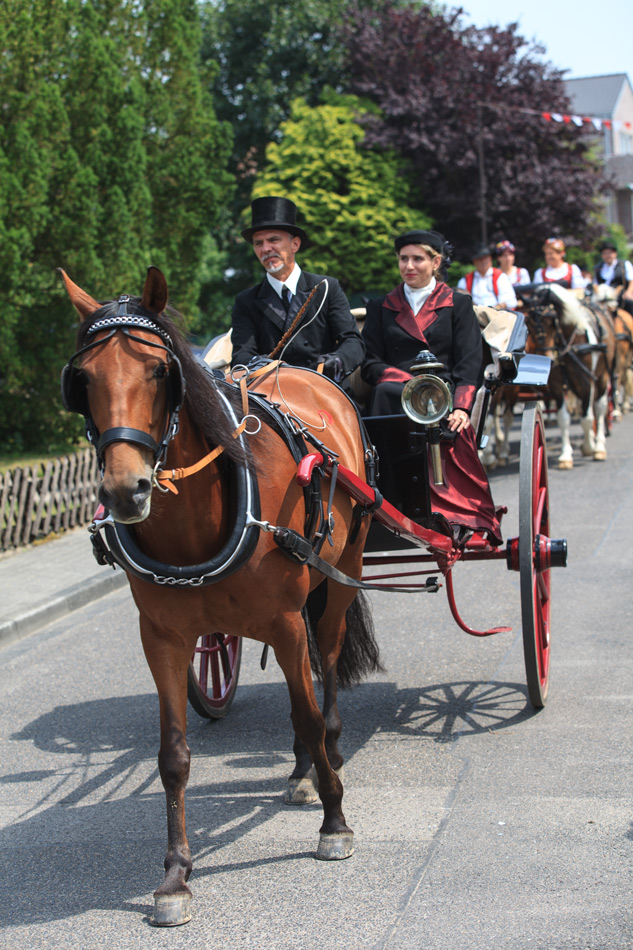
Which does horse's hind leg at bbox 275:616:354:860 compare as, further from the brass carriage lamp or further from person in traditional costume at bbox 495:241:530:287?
person in traditional costume at bbox 495:241:530:287

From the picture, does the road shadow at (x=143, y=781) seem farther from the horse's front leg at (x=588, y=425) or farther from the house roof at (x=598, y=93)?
the house roof at (x=598, y=93)

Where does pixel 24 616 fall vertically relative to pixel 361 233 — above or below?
below

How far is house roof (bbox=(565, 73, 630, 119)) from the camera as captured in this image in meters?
58.3

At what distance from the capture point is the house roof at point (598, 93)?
191ft

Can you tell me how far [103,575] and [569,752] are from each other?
5096 mm

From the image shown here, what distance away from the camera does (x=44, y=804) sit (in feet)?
14.8

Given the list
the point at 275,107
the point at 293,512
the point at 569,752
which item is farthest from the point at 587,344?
the point at 275,107

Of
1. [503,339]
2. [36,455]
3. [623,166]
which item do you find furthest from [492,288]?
[623,166]

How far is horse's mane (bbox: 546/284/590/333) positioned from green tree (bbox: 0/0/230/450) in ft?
18.4

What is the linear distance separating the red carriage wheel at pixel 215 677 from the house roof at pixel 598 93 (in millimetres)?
58215

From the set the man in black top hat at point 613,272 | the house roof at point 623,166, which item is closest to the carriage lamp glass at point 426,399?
the man in black top hat at point 613,272

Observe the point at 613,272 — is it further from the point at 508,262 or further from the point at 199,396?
the point at 199,396

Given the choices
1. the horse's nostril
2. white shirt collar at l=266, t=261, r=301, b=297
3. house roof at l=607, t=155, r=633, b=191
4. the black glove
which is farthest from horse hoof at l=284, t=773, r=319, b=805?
house roof at l=607, t=155, r=633, b=191

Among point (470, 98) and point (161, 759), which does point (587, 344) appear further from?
point (470, 98)
